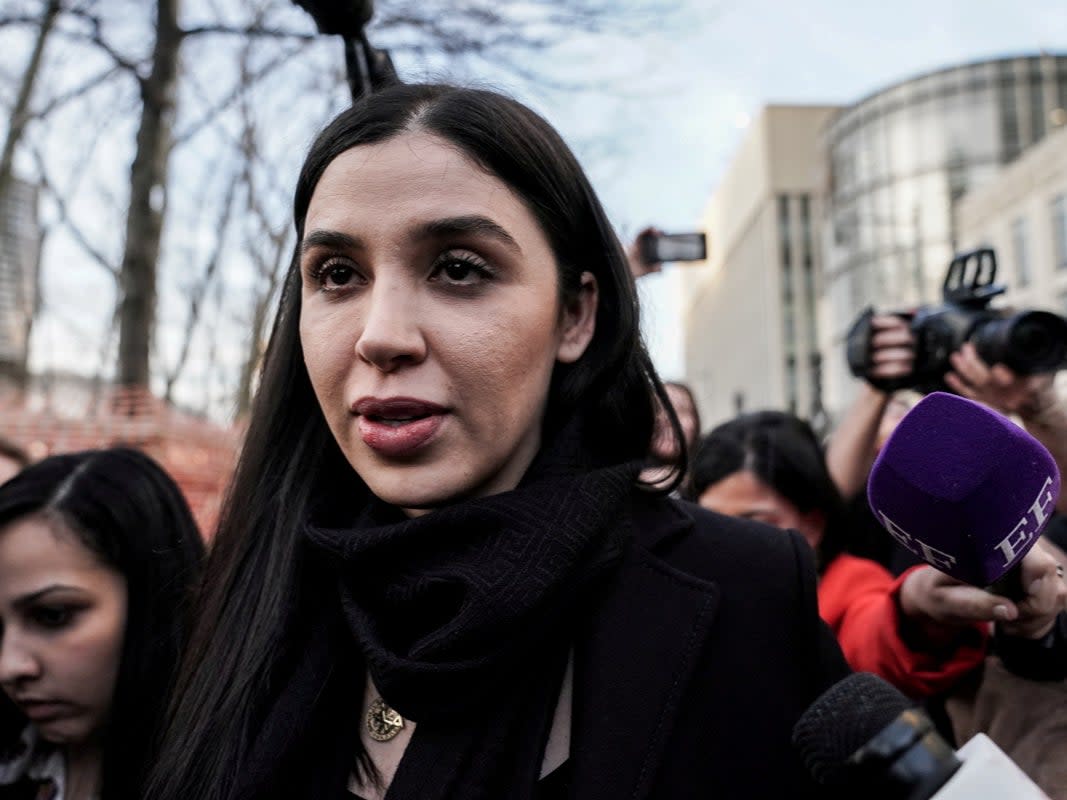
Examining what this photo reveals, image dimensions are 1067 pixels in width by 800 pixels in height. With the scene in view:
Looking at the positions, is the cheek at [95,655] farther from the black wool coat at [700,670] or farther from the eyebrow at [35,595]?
the black wool coat at [700,670]

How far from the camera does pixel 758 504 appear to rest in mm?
2639

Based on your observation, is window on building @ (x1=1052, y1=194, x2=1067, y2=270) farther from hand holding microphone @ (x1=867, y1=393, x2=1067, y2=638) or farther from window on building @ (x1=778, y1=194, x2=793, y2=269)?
hand holding microphone @ (x1=867, y1=393, x2=1067, y2=638)

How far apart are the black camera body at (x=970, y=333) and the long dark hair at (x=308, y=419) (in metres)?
0.74

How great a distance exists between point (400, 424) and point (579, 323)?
0.38 m

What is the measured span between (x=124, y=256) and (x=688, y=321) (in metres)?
69.7

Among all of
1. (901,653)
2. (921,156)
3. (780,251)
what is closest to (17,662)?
(901,653)

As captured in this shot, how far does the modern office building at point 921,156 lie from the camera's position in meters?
30.3

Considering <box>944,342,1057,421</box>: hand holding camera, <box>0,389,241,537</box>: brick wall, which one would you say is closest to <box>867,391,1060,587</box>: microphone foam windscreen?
<box>944,342,1057,421</box>: hand holding camera

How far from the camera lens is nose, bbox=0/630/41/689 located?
6.04 ft

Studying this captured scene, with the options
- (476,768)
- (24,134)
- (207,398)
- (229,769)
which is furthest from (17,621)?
(207,398)

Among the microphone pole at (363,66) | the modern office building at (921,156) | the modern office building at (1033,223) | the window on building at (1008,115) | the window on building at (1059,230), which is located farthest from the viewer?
the window on building at (1008,115)

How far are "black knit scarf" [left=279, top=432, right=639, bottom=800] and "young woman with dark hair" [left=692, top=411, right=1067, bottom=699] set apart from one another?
1.47ft

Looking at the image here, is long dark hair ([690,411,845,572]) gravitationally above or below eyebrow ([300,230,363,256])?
below

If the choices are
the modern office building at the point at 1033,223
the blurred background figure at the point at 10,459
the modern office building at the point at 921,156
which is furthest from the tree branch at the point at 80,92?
the modern office building at the point at 921,156
